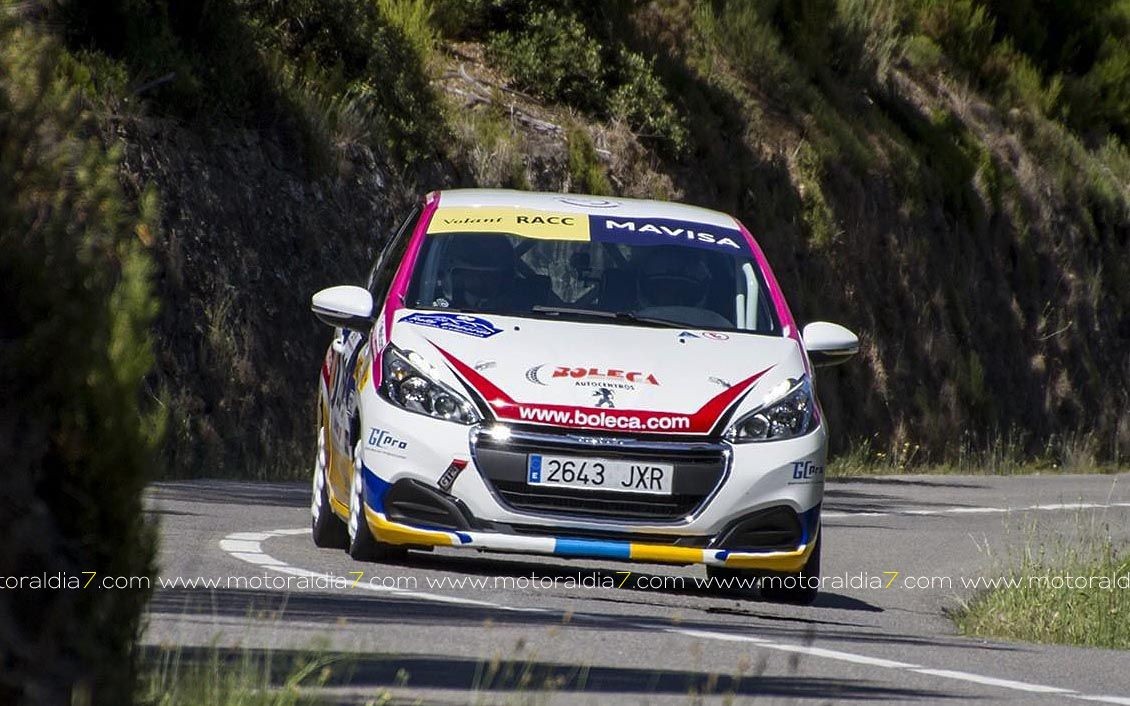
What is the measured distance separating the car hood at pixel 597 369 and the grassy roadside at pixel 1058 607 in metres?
1.57

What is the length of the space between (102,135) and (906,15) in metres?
20.4

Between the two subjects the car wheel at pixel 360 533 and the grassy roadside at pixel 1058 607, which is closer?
the car wheel at pixel 360 533

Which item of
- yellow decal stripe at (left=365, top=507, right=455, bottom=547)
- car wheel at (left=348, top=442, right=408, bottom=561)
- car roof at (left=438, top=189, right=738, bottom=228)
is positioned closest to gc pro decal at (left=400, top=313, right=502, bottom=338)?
car wheel at (left=348, top=442, right=408, bottom=561)

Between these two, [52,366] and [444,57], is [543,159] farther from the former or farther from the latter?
[52,366]

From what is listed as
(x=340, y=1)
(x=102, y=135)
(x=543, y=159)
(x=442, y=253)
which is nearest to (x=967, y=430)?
(x=543, y=159)

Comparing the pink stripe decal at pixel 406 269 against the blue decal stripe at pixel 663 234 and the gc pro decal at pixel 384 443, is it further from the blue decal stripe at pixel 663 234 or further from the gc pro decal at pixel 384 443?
the blue decal stripe at pixel 663 234

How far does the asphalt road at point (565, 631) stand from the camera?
20.1 feet

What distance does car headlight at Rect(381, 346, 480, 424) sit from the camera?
356 inches

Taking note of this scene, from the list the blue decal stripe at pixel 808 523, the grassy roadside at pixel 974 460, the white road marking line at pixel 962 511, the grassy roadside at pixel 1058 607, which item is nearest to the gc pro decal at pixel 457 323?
the blue decal stripe at pixel 808 523

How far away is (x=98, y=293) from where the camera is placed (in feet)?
14.6

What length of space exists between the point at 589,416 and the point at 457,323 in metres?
0.93

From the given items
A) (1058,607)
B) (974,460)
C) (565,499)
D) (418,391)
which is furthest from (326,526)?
(974,460)

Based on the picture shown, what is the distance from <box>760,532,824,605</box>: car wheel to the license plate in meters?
0.78

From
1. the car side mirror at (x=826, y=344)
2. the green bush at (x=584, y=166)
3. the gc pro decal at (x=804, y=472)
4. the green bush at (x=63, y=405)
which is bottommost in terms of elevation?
the green bush at (x=584, y=166)
